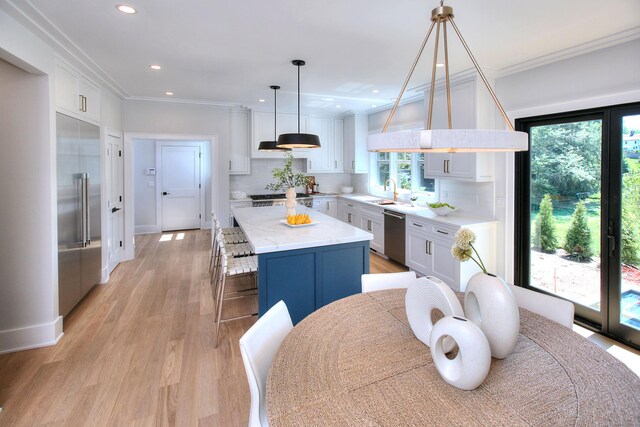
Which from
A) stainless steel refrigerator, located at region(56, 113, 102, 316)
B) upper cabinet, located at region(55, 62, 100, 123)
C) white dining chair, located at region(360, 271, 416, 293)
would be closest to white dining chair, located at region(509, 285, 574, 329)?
white dining chair, located at region(360, 271, 416, 293)

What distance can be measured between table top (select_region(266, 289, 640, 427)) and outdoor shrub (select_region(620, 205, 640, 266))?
6.38ft

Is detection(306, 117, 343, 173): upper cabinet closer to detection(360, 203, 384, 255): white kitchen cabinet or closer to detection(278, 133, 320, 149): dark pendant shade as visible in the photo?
detection(360, 203, 384, 255): white kitchen cabinet

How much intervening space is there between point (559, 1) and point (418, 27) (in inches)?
34.7

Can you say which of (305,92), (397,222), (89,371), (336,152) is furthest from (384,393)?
(336,152)

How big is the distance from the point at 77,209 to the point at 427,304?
339 cm

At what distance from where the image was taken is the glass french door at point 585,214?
109 inches

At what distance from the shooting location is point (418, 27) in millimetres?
2520

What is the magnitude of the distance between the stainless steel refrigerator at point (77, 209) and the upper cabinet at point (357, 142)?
13.7 feet

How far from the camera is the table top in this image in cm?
97

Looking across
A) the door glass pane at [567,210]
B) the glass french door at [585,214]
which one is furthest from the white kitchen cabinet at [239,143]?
the door glass pane at [567,210]

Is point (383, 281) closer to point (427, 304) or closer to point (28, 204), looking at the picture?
point (427, 304)

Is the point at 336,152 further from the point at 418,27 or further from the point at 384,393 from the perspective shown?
the point at 384,393

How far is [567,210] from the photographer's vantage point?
10.6 ft

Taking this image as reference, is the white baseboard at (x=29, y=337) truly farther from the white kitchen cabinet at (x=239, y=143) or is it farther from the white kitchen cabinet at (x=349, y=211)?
the white kitchen cabinet at (x=349, y=211)
